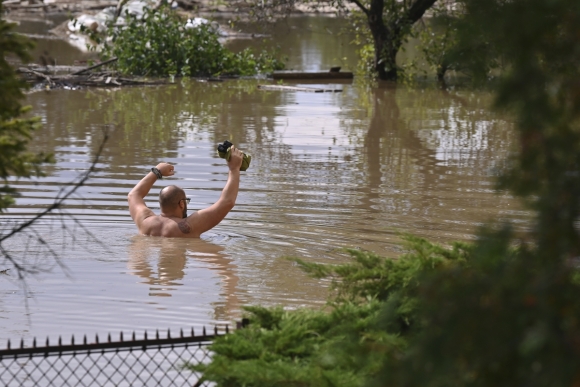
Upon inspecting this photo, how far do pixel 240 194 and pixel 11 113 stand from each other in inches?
282

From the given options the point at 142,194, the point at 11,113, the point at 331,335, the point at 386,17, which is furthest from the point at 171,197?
the point at 386,17

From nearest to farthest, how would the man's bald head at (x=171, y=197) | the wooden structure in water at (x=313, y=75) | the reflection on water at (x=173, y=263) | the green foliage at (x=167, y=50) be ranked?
the reflection on water at (x=173, y=263), the man's bald head at (x=171, y=197), the green foliage at (x=167, y=50), the wooden structure in water at (x=313, y=75)

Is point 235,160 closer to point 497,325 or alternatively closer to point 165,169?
point 165,169

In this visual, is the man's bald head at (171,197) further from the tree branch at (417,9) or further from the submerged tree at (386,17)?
the tree branch at (417,9)

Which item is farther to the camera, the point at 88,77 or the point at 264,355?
the point at 88,77

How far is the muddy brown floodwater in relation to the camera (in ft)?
23.5

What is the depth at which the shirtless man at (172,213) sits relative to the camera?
9.03m

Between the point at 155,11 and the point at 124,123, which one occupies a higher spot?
the point at 155,11

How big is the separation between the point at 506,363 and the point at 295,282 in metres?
5.32

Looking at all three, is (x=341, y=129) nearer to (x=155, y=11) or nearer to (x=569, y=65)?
(x=155, y=11)

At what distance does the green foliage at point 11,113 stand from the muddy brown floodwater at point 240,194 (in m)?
0.40

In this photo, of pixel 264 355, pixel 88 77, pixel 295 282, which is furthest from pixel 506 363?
pixel 88 77

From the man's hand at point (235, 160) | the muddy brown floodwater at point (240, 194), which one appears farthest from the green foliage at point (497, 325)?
the man's hand at point (235, 160)

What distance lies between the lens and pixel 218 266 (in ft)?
27.2
